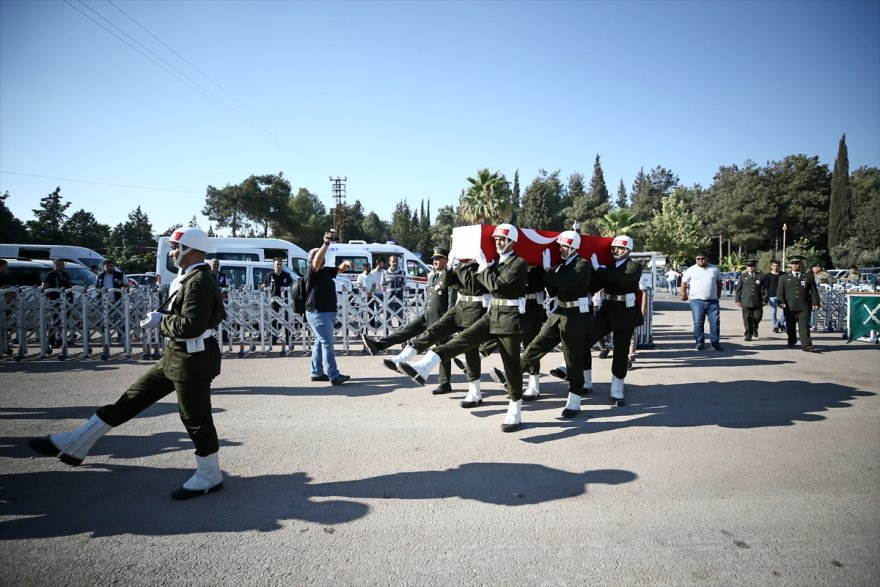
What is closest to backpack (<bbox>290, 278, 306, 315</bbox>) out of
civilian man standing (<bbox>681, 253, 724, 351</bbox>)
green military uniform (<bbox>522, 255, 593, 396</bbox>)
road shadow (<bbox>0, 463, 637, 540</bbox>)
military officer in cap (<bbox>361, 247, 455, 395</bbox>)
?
military officer in cap (<bbox>361, 247, 455, 395</bbox>)

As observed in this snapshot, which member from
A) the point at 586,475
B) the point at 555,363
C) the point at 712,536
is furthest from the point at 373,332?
the point at 712,536

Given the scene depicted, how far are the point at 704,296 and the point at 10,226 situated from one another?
172 ft

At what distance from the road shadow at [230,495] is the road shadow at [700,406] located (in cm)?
108

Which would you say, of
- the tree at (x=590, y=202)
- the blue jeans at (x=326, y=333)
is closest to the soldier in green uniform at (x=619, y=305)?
the blue jeans at (x=326, y=333)

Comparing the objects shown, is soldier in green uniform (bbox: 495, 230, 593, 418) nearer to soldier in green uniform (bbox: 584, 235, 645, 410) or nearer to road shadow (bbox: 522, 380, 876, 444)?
road shadow (bbox: 522, 380, 876, 444)

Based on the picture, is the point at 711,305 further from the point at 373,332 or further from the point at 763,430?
the point at 373,332

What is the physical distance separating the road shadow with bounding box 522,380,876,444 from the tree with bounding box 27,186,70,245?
52.0 m

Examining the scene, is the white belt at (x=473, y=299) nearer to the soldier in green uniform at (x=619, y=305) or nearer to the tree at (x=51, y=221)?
the soldier in green uniform at (x=619, y=305)

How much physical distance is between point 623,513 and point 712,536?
0.57m

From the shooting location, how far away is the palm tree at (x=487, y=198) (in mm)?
44938

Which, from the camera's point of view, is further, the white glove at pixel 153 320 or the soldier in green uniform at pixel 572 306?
the soldier in green uniform at pixel 572 306

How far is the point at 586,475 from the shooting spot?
13.4 feet

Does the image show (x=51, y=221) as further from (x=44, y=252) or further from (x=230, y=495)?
(x=230, y=495)

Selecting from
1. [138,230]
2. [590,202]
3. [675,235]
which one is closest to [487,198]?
[675,235]
